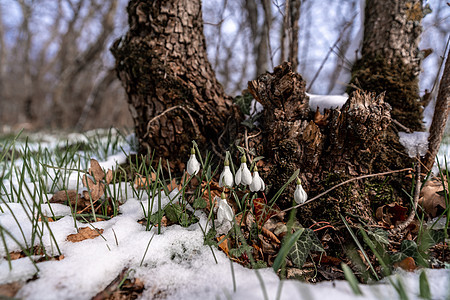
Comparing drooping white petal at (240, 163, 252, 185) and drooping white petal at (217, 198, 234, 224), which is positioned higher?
drooping white petal at (240, 163, 252, 185)

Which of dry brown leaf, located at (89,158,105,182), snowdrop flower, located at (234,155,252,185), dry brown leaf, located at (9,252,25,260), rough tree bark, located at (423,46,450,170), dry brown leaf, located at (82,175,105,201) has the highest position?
rough tree bark, located at (423,46,450,170)

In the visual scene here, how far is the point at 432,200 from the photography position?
1.49 m

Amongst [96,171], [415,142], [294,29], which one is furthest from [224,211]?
[294,29]

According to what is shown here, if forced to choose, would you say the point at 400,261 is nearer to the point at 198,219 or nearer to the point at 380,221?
the point at 380,221

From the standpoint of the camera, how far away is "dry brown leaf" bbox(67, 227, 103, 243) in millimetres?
1179

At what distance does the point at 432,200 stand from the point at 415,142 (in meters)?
0.42

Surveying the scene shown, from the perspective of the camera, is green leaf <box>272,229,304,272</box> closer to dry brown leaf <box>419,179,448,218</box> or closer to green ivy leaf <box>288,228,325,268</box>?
green ivy leaf <box>288,228,325,268</box>

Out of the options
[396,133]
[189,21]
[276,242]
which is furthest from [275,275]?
[189,21]

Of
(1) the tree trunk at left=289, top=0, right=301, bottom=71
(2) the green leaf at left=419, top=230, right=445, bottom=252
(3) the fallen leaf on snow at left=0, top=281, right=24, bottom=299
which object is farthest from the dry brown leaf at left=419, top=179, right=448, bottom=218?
(3) the fallen leaf on snow at left=0, top=281, right=24, bottom=299

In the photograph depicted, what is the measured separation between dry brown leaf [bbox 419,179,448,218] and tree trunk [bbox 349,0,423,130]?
2.26 feet

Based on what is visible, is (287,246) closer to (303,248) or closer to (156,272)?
(303,248)

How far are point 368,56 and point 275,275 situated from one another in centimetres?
213

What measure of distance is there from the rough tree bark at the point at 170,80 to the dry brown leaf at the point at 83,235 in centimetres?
90

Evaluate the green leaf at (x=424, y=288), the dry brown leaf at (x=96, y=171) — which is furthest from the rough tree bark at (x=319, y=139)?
the dry brown leaf at (x=96, y=171)
